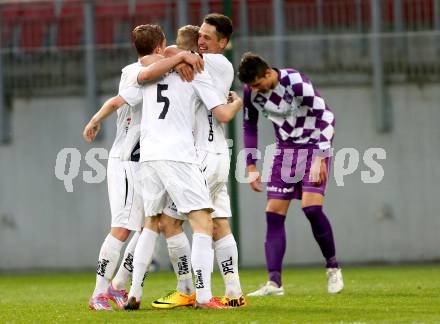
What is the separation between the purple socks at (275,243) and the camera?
9953mm

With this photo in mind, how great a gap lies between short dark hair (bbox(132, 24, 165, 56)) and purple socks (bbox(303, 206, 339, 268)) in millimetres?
2366

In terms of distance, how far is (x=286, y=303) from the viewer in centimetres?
877

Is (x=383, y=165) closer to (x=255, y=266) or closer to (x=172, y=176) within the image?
(x=255, y=266)

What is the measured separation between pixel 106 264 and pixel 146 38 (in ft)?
5.26

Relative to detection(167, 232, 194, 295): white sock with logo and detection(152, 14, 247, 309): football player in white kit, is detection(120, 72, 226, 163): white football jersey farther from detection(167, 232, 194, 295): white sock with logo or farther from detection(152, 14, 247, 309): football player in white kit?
detection(167, 232, 194, 295): white sock with logo

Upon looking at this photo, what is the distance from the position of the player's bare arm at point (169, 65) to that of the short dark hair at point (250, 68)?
117 cm

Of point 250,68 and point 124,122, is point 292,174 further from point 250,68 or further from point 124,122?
point 124,122

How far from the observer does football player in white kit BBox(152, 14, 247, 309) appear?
27.0 ft

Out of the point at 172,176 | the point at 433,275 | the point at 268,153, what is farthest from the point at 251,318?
the point at 268,153

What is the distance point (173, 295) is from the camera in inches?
328

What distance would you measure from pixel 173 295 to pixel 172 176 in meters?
0.96

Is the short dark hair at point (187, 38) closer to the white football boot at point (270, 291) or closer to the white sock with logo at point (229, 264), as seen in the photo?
the white sock with logo at point (229, 264)
